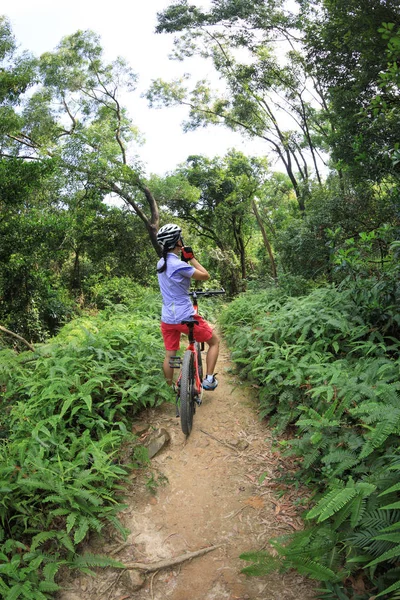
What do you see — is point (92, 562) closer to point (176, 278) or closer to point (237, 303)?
point (176, 278)

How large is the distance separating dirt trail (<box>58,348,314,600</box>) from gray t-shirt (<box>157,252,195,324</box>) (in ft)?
4.72

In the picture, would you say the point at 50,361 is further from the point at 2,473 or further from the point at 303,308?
the point at 303,308

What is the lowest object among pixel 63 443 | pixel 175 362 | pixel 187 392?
pixel 63 443

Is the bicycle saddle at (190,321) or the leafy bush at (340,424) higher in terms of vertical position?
the bicycle saddle at (190,321)

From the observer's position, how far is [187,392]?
413 centimetres

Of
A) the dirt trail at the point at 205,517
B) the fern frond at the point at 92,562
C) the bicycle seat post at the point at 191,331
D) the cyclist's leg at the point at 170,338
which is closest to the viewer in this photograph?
the dirt trail at the point at 205,517

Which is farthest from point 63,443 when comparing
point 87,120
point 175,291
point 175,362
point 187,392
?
point 87,120

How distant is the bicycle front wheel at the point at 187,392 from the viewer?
412 cm

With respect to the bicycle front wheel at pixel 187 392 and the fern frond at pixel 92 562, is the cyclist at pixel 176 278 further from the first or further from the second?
the fern frond at pixel 92 562

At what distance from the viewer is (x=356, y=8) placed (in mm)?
6750

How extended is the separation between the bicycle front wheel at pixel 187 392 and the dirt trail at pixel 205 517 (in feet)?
0.90

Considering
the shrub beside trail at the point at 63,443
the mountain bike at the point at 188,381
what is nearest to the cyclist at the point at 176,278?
the mountain bike at the point at 188,381

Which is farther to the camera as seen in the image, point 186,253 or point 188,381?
point 186,253

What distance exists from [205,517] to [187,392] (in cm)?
125
